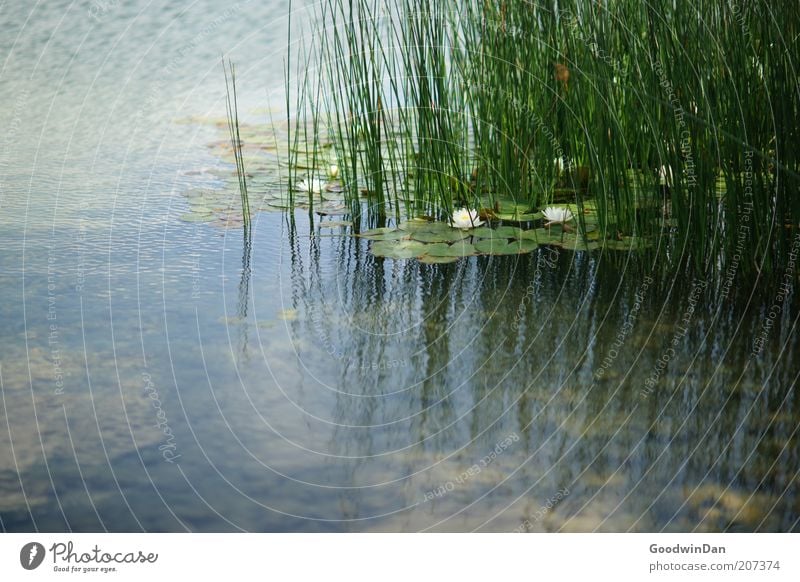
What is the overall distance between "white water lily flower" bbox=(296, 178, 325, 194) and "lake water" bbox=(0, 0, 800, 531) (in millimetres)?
82

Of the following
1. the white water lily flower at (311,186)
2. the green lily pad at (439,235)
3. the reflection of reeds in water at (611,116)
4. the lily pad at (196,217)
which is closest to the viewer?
the reflection of reeds in water at (611,116)

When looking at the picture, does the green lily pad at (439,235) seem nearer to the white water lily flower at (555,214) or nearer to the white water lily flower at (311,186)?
the white water lily flower at (555,214)

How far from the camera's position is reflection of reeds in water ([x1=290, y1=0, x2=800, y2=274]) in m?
1.76

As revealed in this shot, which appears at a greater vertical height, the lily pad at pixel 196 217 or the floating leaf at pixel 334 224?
the lily pad at pixel 196 217

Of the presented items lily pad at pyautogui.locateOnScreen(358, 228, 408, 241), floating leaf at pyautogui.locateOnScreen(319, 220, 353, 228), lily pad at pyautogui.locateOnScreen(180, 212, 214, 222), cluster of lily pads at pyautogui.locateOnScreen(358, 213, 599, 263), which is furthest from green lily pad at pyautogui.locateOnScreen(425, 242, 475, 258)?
lily pad at pyautogui.locateOnScreen(180, 212, 214, 222)

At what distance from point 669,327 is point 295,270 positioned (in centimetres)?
79

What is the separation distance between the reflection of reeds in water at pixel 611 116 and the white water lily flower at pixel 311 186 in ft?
0.30

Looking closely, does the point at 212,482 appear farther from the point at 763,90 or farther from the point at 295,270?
the point at 763,90

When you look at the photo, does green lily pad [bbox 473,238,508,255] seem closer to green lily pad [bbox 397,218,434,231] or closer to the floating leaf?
green lily pad [bbox 397,218,434,231]

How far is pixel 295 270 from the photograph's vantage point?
198 centimetres
